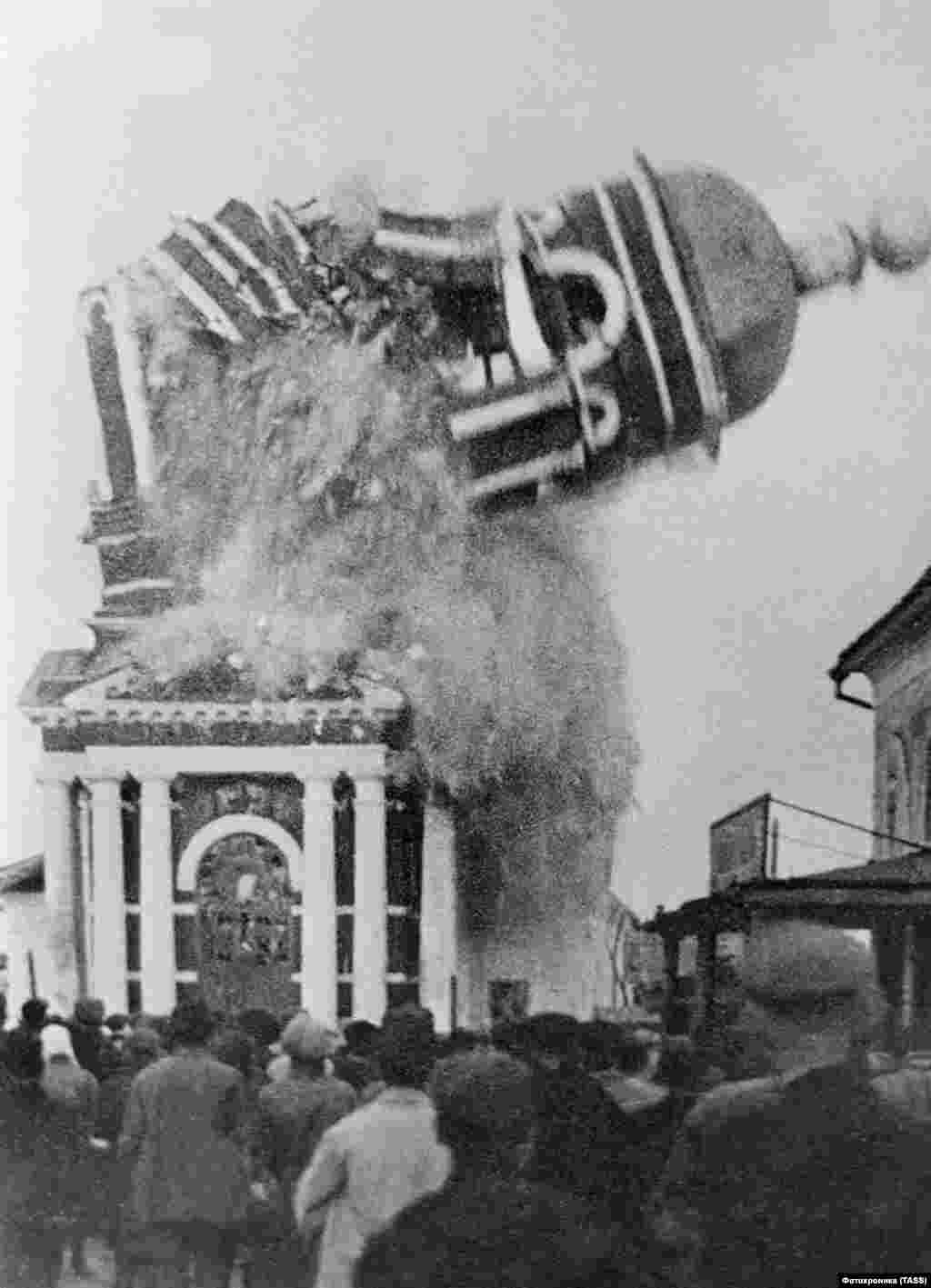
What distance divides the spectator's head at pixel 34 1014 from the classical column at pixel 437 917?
3.76ft

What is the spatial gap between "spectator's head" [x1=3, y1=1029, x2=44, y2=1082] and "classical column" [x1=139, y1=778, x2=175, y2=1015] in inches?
32.8

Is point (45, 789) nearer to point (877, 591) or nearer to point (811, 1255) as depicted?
point (877, 591)

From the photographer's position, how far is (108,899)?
718cm

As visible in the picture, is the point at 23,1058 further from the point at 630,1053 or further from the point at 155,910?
the point at 630,1053

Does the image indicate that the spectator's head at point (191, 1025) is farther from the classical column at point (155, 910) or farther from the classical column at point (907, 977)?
the classical column at point (907, 977)

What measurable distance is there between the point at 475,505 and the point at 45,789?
155cm

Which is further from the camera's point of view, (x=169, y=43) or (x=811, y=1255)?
(x=169, y=43)

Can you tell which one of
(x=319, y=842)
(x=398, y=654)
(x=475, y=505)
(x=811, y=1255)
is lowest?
(x=811, y=1255)

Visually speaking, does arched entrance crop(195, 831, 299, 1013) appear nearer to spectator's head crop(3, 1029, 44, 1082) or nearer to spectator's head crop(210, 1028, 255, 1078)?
spectator's head crop(210, 1028, 255, 1078)

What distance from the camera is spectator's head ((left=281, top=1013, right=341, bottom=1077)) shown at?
5.68 metres

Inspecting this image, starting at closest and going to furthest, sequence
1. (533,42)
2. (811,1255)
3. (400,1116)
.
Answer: (811,1255)
(400,1116)
(533,42)

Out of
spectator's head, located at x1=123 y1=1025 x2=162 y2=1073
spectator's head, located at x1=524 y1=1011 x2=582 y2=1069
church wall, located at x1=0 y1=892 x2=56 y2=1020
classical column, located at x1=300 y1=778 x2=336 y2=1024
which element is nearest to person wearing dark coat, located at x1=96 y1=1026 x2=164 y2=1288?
spectator's head, located at x1=123 y1=1025 x2=162 y2=1073

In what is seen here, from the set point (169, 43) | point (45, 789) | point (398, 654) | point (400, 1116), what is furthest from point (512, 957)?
point (169, 43)

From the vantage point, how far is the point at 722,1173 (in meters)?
3.80
